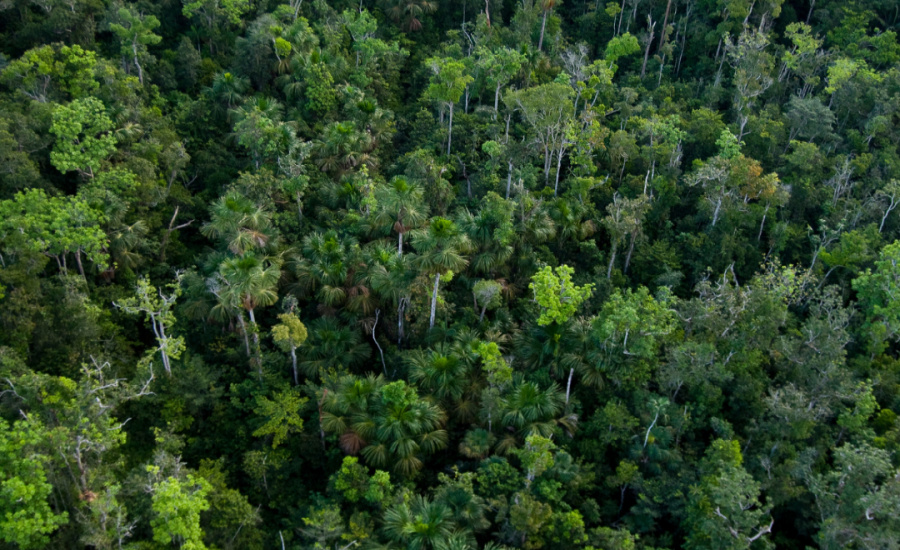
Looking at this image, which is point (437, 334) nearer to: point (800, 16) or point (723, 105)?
point (723, 105)

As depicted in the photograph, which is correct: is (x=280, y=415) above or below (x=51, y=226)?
below

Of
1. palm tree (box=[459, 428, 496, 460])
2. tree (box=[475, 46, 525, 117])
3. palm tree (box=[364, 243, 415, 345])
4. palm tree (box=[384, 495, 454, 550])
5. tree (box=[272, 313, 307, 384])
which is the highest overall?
tree (box=[475, 46, 525, 117])

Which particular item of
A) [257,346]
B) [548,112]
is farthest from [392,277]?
[548,112]

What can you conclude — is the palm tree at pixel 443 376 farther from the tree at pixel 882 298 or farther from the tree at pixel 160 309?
the tree at pixel 882 298

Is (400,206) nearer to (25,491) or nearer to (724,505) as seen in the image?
(25,491)

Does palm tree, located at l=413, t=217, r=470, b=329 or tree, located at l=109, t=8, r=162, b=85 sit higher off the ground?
tree, located at l=109, t=8, r=162, b=85

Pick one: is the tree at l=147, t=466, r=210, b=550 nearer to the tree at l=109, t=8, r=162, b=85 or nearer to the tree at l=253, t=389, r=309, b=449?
the tree at l=253, t=389, r=309, b=449

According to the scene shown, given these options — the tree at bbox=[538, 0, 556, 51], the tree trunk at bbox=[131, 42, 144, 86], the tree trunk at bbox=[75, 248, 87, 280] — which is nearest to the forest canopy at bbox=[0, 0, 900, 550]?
the tree trunk at bbox=[131, 42, 144, 86]
